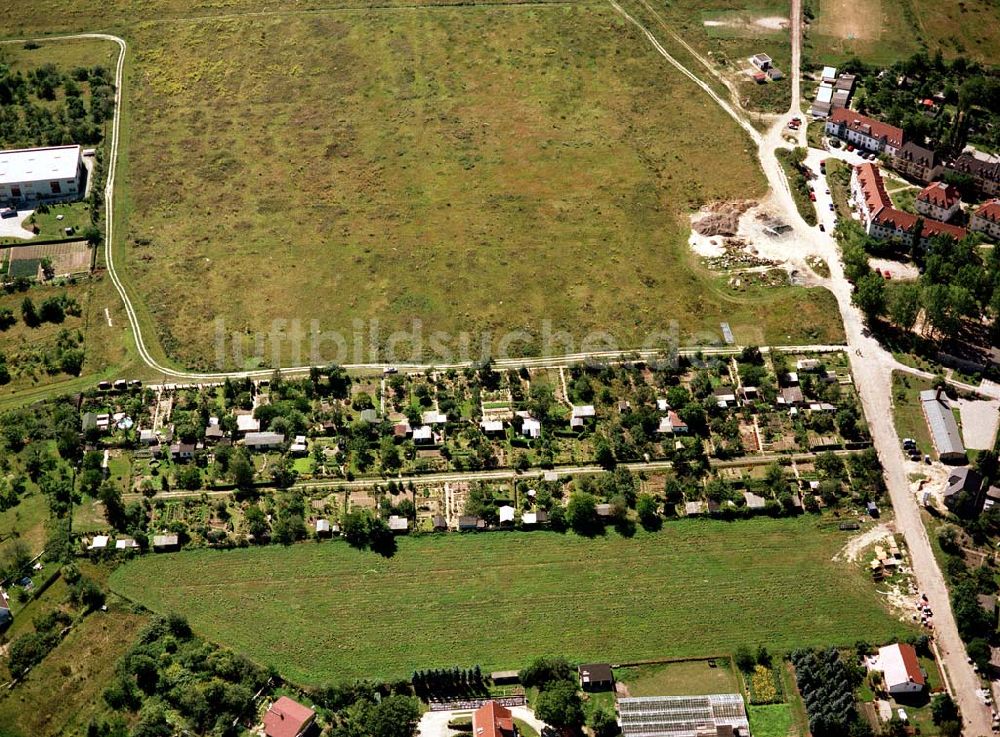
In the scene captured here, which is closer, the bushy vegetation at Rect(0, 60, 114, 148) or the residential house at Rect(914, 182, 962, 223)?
the residential house at Rect(914, 182, 962, 223)

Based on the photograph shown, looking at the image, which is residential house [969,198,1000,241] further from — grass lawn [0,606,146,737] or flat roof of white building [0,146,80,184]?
flat roof of white building [0,146,80,184]

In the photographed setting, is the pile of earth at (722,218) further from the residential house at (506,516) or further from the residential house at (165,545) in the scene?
the residential house at (165,545)

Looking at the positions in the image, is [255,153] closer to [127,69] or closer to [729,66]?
[127,69]

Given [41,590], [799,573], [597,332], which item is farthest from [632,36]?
[41,590]

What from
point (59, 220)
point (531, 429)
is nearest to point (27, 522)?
point (531, 429)

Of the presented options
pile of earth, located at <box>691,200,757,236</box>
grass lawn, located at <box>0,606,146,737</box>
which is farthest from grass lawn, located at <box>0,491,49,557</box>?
pile of earth, located at <box>691,200,757,236</box>

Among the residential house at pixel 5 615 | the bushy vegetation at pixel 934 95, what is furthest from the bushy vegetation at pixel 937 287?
the residential house at pixel 5 615

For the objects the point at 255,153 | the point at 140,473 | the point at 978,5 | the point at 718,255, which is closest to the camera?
the point at 140,473
